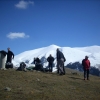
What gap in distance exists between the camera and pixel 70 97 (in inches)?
472

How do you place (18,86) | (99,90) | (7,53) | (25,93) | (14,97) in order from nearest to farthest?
(14,97) → (25,93) → (18,86) → (99,90) → (7,53)

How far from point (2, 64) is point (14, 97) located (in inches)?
466

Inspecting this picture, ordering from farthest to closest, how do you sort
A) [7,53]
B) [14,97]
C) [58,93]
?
1. [7,53]
2. [58,93]
3. [14,97]

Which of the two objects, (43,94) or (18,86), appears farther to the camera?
(18,86)

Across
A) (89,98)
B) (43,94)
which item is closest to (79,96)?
(89,98)

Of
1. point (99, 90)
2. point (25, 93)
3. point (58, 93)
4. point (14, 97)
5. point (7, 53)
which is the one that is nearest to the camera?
point (14, 97)

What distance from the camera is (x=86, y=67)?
21.3 metres

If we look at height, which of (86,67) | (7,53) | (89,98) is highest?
(7,53)

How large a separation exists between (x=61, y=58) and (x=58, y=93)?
10.2 m

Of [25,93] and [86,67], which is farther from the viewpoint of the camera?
[86,67]

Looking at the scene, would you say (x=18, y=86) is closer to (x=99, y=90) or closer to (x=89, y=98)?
(x=89, y=98)

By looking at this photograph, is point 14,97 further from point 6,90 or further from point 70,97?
point 70,97

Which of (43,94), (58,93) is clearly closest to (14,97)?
(43,94)

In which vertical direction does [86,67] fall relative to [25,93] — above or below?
above
